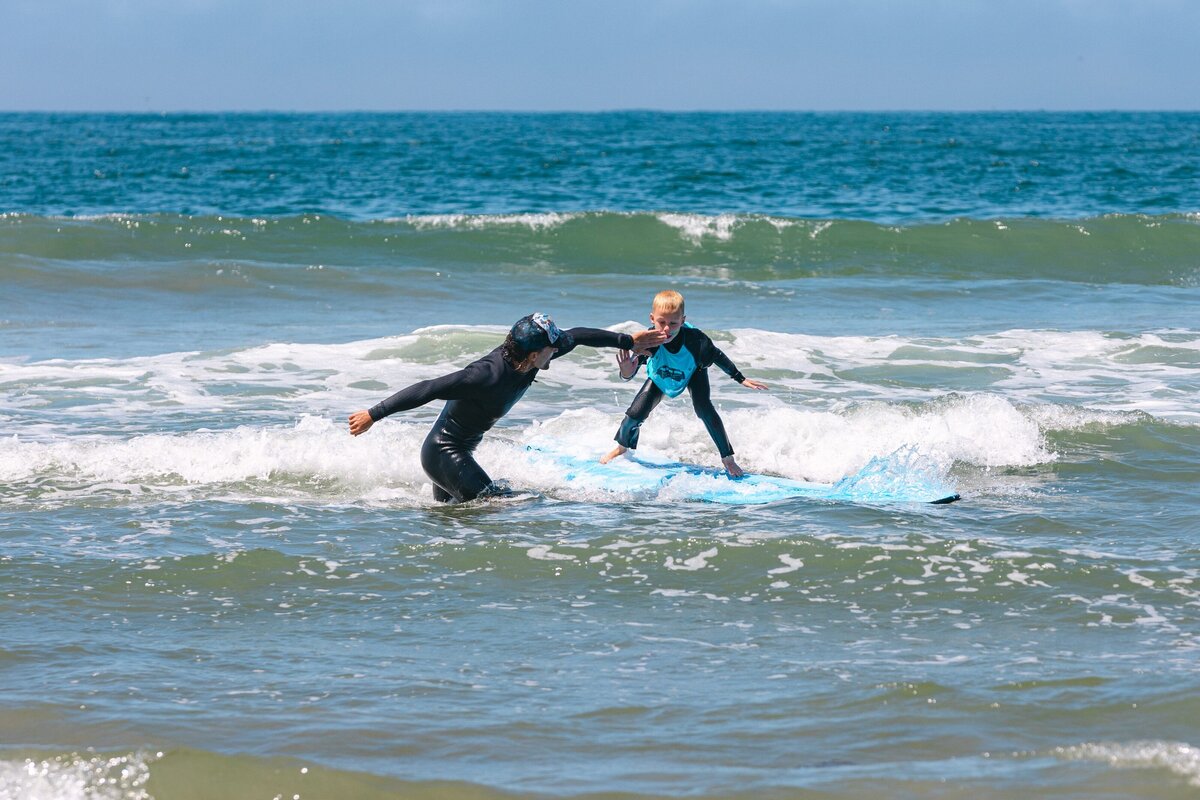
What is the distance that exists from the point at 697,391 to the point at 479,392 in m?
1.71

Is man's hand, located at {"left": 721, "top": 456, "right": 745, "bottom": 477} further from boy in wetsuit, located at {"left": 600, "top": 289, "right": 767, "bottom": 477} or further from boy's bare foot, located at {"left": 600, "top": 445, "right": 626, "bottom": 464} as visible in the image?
boy's bare foot, located at {"left": 600, "top": 445, "right": 626, "bottom": 464}

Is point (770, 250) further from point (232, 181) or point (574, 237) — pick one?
point (232, 181)

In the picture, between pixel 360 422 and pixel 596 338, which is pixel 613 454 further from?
pixel 360 422

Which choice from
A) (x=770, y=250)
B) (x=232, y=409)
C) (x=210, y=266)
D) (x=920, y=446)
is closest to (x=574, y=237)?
(x=770, y=250)

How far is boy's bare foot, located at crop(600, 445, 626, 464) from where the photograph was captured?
29.6 feet

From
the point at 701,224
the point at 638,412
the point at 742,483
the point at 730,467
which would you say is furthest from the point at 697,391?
the point at 701,224

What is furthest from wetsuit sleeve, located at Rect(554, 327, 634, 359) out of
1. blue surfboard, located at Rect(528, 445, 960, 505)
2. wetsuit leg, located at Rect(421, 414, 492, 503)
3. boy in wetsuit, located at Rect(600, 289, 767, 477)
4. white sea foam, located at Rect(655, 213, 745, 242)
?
white sea foam, located at Rect(655, 213, 745, 242)

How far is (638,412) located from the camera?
29.5 ft

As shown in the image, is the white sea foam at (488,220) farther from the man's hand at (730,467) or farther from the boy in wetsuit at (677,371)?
the man's hand at (730,467)

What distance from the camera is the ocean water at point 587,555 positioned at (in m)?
4.68

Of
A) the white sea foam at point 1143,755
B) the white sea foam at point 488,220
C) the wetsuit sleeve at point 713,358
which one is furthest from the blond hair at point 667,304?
the white sea foam at point 488,220

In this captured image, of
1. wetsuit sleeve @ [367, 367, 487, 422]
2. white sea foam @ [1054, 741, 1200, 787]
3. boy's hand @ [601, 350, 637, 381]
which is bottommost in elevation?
white sea foam @ [1054, 741, 1200, 787]

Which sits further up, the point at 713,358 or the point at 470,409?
the point at 713,358

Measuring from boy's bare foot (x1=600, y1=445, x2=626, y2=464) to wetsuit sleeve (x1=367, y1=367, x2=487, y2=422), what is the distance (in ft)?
4.80
